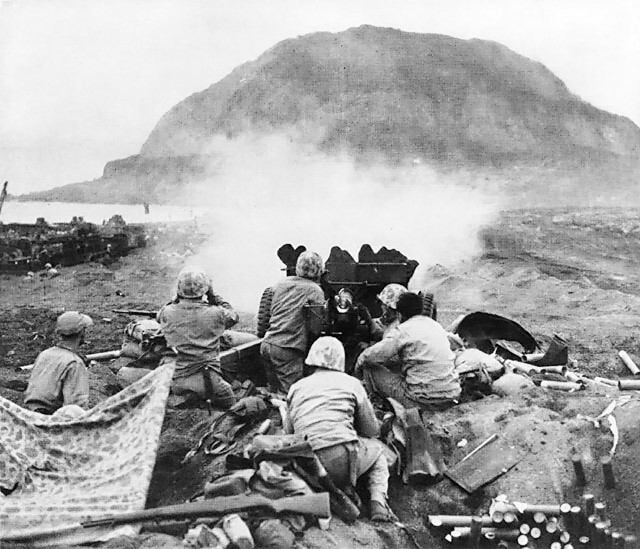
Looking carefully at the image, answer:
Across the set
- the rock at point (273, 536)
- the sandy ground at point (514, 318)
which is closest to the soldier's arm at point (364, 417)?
the sandy ground at point (514, 318)

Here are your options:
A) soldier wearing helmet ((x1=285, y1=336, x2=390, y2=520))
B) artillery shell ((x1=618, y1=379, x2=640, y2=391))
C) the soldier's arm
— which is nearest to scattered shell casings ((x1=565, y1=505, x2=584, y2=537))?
soldier wearing helmet ((x1=285, y1=336, x2=390, y2=520))

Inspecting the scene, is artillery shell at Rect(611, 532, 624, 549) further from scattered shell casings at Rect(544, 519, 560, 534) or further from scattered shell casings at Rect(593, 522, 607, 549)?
scattered shell casings at Rect(544, 519, 560, 534)

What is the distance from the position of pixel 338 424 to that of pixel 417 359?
1752 mm

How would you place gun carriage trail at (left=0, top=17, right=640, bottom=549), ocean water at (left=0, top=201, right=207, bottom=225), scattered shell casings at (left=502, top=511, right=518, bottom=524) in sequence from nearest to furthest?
gun carriage trail at (left=0, top=17, right=640, bottom=549), scattered shell casings at (left=502, top=511, right=518, bottom=524), ocean water at (left=0, top=201, right=207, bottom=225)

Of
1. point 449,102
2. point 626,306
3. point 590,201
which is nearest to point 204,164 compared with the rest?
point 449,102

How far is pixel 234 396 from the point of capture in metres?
7.05

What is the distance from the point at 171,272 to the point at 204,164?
71.1ft

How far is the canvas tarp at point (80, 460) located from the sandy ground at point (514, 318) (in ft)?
1.58

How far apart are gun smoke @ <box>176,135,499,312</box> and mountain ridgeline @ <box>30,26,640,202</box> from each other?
177 cm

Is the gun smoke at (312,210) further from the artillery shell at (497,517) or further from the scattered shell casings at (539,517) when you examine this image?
the scattered shell casings at (539,517)

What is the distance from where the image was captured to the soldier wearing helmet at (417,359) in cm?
666

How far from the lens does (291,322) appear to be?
24.1 ft

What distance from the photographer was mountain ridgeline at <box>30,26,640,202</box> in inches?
1484

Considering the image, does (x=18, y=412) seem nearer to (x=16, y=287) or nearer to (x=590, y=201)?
(x=16, y=287)
